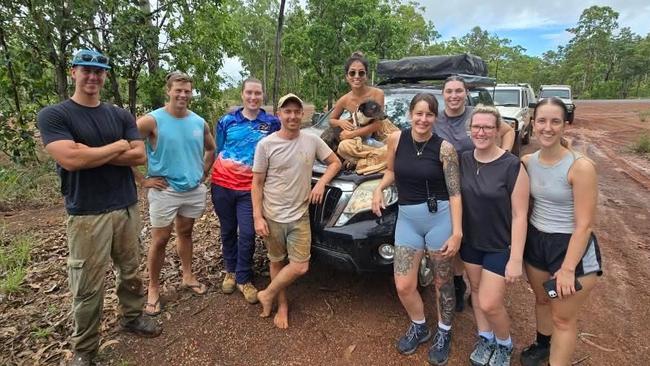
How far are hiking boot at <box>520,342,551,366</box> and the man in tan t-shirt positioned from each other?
1.61 metres

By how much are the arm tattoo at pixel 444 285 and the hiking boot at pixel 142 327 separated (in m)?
2.08

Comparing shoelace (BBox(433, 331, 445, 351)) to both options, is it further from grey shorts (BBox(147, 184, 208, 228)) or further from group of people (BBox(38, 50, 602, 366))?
grey shorts (BBox(147, 184, 208, 228))

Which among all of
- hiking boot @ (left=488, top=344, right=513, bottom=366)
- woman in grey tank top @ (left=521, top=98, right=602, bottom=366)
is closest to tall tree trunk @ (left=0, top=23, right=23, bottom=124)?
woman in grey tank top @ (left=521, top=98, right=602, bottom=366)

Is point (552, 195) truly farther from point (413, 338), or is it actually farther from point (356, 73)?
point (356, 73)

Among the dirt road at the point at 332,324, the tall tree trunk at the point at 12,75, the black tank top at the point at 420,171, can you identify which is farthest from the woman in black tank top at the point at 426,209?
the tall tree trunk at the point at 12,75

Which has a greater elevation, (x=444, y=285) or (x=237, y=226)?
(x=237, y=226)

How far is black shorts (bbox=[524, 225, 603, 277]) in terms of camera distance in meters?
2.16

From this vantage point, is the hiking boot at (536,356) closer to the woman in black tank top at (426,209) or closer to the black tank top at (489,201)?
the woman in black tank top at (426,209)

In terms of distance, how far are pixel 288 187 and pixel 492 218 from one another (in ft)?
4.58

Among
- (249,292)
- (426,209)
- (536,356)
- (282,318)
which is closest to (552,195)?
(426,209)

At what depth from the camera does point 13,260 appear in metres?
4.04

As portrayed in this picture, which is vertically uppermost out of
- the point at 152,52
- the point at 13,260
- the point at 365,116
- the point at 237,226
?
the point at 152,52

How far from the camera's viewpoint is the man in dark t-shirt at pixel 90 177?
92.9 inches

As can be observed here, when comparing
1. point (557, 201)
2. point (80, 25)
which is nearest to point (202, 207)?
point (557, 201)
